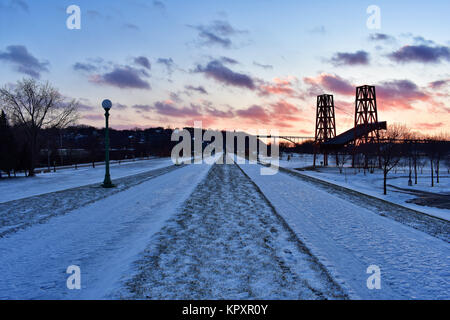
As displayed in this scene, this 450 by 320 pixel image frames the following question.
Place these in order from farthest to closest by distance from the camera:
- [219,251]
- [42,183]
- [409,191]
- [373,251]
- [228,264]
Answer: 1. [409,191]
2. [42,183]
3. [373,251]
4. [219,251]
5. [228,264]

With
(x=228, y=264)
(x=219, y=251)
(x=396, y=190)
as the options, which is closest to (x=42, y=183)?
(x=219, y=251)

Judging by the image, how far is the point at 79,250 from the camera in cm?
605

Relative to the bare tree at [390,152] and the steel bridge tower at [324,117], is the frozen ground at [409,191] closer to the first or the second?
the bare tree at [390,152]

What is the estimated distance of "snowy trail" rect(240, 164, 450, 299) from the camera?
14.7 ft

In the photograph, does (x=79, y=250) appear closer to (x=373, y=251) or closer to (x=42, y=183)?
(x=373, y=251)

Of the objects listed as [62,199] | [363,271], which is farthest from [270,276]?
[62,199]

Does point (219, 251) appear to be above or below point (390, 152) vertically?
below

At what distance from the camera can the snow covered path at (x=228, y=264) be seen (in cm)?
420

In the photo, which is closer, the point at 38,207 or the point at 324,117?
the point at 38,207

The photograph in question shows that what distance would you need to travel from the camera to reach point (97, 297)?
4.04m

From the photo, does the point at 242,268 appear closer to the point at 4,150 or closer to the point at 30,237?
the point at 30,237

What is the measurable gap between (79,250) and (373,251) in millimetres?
6659

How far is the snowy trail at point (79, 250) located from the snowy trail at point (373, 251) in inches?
160

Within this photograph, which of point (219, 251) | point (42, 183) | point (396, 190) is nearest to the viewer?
point (219, 251)
